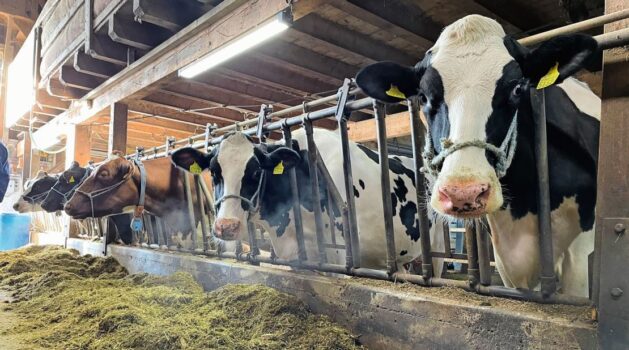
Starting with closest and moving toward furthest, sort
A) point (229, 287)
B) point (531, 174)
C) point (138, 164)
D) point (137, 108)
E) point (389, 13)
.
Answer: point (531, 174)
point (229, 287)
point (389, 13)
point (138, 164)
point (137, 108)

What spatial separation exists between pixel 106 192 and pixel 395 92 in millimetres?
3260

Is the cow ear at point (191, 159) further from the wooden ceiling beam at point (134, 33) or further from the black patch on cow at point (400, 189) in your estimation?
the wooden ceiling beam at point (134, 33)

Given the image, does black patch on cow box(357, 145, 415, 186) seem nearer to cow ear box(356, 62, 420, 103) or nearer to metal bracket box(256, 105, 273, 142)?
metal bracket box(256, 105, 273, 142)

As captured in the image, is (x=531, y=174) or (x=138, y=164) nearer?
(x=531, y=174)

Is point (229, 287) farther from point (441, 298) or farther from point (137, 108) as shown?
point (137, 108)

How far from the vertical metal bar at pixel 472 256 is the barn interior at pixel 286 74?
0.16m

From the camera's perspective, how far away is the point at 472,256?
5.43 ft

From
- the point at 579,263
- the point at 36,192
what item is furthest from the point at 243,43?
the point at 36,192

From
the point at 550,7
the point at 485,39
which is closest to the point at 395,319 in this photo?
the point at 485,39

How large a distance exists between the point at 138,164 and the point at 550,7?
389 centimetres

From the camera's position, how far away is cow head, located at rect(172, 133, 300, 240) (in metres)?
2.65

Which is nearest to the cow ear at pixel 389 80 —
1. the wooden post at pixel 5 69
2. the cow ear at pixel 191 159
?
the cow ear at pixel 191 159

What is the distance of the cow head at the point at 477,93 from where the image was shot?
123 cm

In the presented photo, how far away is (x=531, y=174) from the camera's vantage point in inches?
63.2
